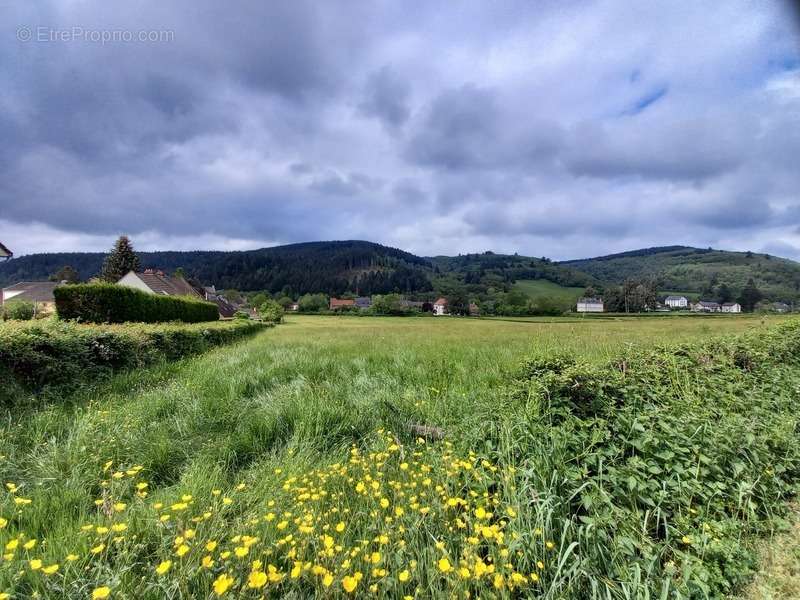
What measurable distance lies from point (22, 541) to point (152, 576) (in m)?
1.12

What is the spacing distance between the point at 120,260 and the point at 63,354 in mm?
65798

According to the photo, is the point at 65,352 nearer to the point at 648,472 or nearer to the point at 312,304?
the point at 648,472

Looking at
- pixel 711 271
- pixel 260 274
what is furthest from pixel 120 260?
pixel 711 271

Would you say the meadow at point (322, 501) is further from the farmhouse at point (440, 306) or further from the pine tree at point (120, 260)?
the farmhouse at point (440, 306)

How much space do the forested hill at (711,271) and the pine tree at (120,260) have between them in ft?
389

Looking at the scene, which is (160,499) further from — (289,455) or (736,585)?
(736,585)

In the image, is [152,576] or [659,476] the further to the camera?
[659,476]

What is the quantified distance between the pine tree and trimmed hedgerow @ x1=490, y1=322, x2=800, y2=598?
6992 centimetres

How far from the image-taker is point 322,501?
3.00 meters

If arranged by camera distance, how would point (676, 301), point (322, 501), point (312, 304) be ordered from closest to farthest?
1. point (322, 501)
2. point (312, 304)
3. point (676, 301)

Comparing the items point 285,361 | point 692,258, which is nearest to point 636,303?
point 285,361

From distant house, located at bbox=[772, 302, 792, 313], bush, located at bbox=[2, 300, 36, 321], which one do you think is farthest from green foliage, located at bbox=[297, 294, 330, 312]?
distant house, located at bbox=[772, 302, 792, 313]

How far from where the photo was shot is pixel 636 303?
267 ft

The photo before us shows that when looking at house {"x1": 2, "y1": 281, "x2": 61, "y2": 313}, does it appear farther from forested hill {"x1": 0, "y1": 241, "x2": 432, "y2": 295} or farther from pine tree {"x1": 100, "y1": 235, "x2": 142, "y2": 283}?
forested hill {"x1": 0, "y1": 241, "x2": 432, "y2": 295}
